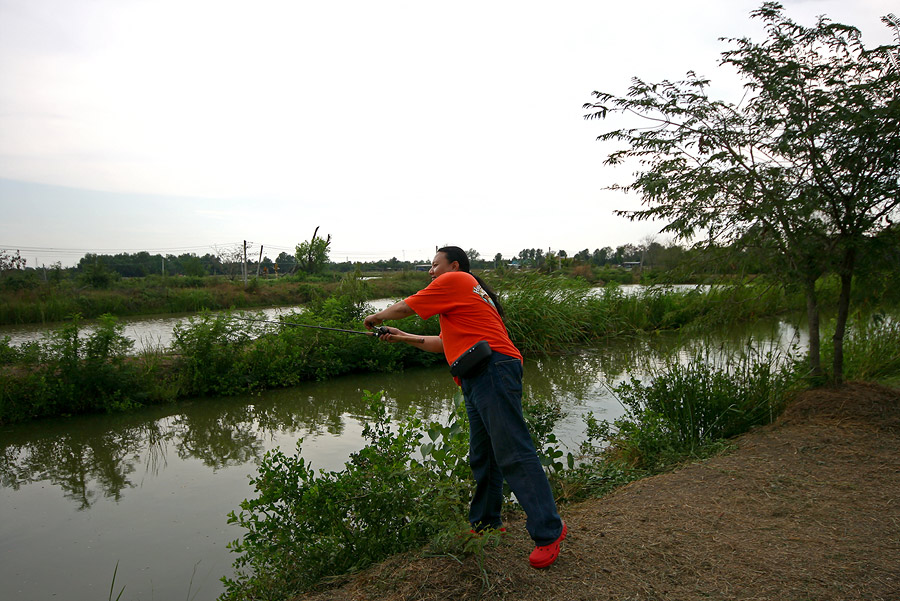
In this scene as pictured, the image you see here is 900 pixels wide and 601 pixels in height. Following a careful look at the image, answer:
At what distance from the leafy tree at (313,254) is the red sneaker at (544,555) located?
33.3m

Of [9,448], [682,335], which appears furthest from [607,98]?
[9,448]

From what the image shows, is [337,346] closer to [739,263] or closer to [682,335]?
[682,335]

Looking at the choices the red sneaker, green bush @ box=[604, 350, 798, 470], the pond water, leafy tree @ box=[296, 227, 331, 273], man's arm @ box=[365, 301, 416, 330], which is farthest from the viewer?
leafy tree @ box=[296, 227, 331, 273]

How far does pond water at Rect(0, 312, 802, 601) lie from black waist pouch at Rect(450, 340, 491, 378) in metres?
1.32

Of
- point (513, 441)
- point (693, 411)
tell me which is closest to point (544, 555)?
point (513, 441)

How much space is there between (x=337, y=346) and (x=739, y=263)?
A: 7759 mm

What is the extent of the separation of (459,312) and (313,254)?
114 feet

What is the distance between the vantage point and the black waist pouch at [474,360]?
3.02 m

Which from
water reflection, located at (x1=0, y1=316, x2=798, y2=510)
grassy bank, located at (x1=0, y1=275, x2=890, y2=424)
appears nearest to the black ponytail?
water reflection, located at (x1=0, y1=316, x2=798, y2=510)

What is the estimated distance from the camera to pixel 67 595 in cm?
404

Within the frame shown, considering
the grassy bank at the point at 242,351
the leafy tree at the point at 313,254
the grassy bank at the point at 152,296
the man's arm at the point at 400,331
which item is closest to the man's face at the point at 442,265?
the man's arm at the point at 400,331

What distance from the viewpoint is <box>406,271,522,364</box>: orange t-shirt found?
3125 millimetres

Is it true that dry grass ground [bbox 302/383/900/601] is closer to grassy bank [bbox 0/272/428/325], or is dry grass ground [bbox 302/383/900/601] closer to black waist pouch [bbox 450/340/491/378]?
black waist pouch [bbox 450/340/491/378]

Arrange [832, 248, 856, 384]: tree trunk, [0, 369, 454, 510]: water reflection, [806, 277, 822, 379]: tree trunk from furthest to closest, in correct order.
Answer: [0, 369, 454, 510]: water reflection, [806, 277, 822, 379]: tree trunk, [832, 248, 856, 384]: tree trunk
